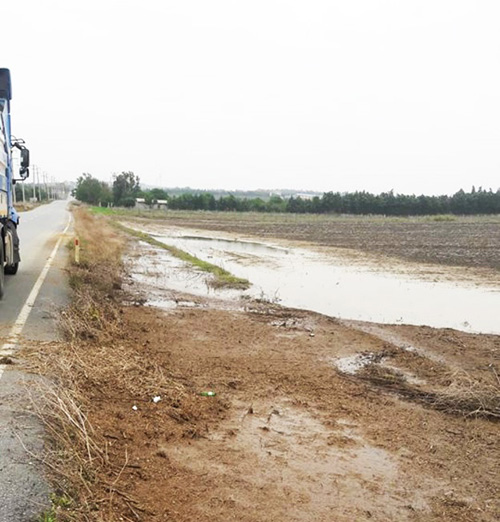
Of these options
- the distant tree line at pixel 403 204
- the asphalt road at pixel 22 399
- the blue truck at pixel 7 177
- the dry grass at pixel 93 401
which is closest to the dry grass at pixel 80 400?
the dry grass at pixel 93 401

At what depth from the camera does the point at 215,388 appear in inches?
274

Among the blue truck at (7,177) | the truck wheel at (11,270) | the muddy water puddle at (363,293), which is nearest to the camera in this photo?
the blue truck at (7,177)

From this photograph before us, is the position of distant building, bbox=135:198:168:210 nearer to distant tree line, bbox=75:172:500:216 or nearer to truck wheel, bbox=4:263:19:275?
distant tree line, bbox=75:172:500:216

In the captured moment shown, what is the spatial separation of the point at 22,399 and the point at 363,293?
12.2 meters

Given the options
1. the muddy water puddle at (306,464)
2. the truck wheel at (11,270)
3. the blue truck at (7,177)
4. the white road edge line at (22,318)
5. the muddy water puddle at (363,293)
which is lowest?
the muddy water puddle at (363,293)

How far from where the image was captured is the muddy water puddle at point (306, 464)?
4445mm

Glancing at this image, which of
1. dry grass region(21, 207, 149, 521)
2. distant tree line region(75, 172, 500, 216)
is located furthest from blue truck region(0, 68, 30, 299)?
distant tree line region(75, 172, 500, 216)

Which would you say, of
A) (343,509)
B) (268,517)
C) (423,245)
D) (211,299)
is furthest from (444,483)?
(423,245)

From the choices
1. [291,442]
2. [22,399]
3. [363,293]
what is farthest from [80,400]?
[363,293]

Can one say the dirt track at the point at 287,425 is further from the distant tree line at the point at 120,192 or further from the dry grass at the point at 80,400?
the distant tree line at the point at 120,192

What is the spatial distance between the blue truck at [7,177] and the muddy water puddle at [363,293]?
505cm

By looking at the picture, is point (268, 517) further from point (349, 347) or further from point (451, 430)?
point (349, 347)

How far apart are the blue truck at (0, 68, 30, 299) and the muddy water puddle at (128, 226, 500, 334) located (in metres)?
5.05

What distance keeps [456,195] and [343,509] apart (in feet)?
342
